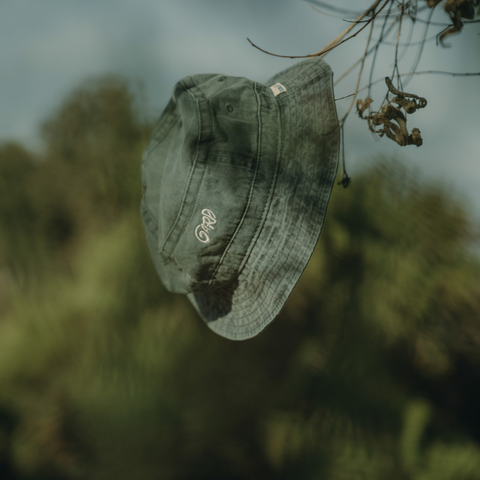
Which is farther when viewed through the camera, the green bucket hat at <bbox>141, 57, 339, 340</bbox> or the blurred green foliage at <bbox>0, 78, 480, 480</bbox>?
the blurred green foliage at <bbox>0, 78, 480, 480</bbox>

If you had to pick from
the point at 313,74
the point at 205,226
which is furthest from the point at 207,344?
the point at 313,74

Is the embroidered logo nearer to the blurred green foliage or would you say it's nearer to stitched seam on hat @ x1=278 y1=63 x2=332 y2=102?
stitched seam on hat @ x1=278 y1=63 x2=332 y2=102

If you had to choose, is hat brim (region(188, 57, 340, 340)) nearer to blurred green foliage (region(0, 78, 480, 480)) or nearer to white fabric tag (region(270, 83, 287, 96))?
white fabric tag (region(270, 83, 287, 96))

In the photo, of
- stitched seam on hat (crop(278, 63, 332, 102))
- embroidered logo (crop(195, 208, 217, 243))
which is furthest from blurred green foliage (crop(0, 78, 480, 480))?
embroidered logo (crop(195, 208, 217, 243))

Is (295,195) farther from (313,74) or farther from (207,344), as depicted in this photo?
(207,344)

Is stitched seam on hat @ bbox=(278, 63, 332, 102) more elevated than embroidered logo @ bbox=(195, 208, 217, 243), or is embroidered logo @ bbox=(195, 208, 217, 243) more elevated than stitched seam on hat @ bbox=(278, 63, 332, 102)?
stitched seam on hat @ bbox=(278, 63, 332, 102)

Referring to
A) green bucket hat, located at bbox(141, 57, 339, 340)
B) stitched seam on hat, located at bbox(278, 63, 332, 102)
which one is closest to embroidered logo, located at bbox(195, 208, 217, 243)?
green bucket hat, located at bbox(141, 57, 339, 340)

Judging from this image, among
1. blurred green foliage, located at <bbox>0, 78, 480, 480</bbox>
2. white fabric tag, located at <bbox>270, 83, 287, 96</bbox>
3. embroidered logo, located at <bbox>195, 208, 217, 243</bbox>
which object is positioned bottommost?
blurred green foliage, located at <bbox>0, 78, 480, 480</bbox>
